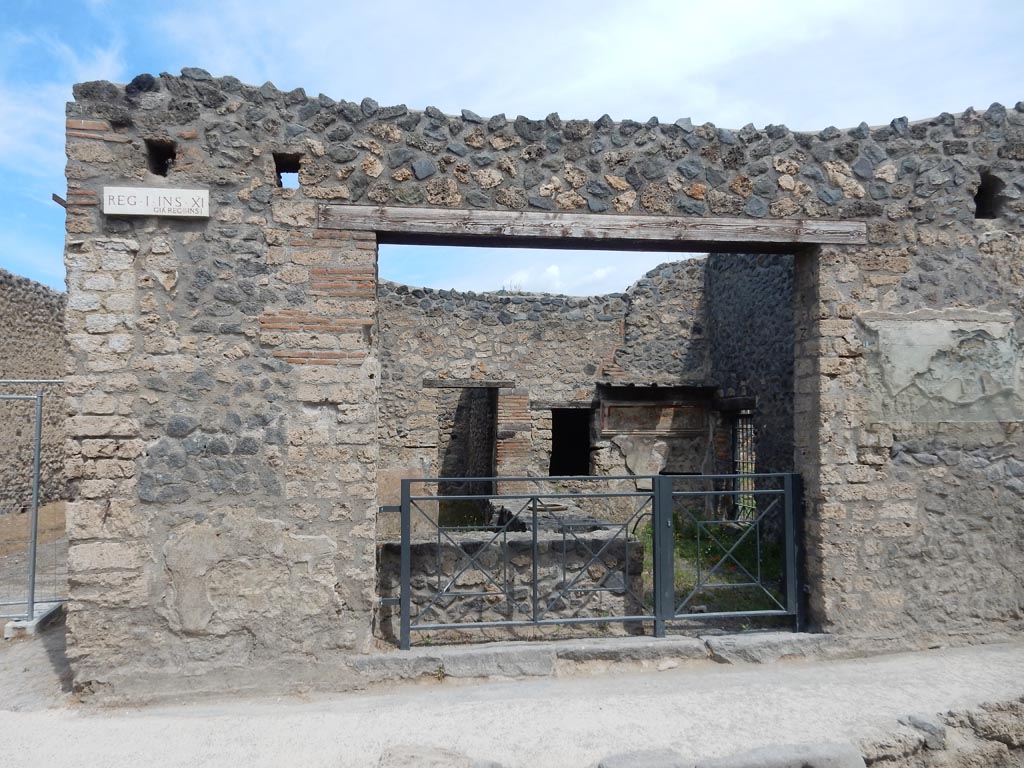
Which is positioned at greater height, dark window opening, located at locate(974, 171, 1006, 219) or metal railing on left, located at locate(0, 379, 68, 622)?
dark window opening, located at locate(974, 171, 1006, 219)

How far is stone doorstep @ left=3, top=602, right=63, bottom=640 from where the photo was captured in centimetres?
543

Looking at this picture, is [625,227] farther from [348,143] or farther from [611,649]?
[611,649]

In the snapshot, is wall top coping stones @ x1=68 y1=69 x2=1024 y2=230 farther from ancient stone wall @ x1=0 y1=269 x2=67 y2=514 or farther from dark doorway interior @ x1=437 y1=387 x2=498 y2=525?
dark doorway interior @ x1=437 y1=387 x2=498 y2=525

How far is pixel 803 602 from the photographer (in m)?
5.04

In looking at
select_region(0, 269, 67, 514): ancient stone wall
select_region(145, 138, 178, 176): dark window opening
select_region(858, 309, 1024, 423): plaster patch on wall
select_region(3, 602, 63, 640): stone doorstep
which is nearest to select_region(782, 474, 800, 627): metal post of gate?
select_region(858, 309, 1024, 423): plaster patch on wall

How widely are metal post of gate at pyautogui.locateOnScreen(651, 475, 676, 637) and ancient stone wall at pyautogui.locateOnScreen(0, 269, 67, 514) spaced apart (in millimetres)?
10458

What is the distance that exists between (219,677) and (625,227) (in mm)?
3774

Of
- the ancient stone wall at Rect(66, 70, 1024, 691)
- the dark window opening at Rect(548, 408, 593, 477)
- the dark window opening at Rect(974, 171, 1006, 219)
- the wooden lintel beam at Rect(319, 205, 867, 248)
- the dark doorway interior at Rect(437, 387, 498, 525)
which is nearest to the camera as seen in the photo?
the ancient stone wall at Rect(66, 70, 1024, 691)

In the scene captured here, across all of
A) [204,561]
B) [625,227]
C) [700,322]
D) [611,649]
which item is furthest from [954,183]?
[700,322]

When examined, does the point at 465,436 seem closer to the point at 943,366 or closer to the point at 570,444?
the point at 570,444

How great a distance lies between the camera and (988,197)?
5203mm

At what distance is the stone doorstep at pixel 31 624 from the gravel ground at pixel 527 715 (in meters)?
0.70

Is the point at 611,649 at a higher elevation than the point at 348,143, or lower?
lower

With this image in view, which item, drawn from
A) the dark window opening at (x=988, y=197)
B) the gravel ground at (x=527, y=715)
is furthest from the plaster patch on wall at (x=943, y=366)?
the gravel ground at (x=527, y=715)
